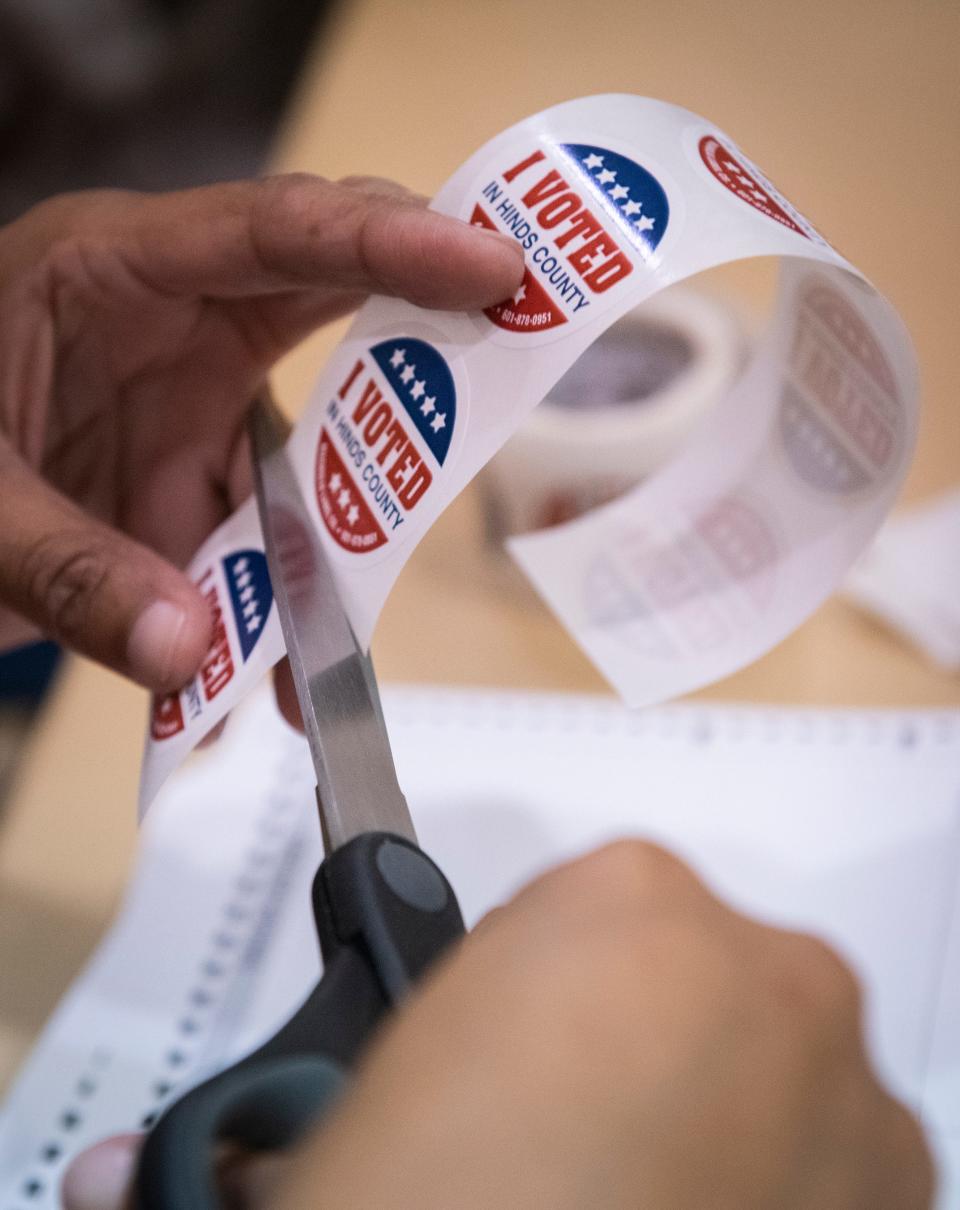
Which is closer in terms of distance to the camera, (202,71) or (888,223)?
(888,223)

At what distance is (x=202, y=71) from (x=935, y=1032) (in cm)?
165

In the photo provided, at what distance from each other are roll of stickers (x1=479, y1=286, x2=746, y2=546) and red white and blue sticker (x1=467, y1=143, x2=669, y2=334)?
0.19 meters

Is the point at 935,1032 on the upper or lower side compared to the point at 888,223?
lower

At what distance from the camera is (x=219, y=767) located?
0.65 meters

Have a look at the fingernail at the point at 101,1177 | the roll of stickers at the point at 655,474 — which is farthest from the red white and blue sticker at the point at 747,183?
the fingernail at the point at 101,1177

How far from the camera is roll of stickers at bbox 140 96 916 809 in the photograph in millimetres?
384

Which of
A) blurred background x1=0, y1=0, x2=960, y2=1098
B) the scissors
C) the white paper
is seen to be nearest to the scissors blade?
the scissors

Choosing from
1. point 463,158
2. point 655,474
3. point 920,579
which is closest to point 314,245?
point 655,474

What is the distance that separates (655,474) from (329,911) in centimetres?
32

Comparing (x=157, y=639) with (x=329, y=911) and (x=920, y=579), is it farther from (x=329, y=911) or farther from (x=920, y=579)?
(x=920, y=579)

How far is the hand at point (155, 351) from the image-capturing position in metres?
0.44

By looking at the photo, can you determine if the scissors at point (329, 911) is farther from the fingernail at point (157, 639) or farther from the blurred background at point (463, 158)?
the blurred background at point (463, 158)

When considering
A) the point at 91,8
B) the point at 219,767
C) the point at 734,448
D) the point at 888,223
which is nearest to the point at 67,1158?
the point at 219,767

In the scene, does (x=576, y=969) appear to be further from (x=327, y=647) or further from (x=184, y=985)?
(x=184, y=985)
